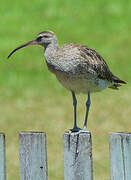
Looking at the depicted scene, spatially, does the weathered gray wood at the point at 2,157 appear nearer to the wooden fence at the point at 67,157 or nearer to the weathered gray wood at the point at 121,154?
the wooden fence at the point at 67,157

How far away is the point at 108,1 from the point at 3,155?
55.6 feet

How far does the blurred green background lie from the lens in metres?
10.4

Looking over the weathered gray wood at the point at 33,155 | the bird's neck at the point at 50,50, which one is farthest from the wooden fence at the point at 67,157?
the bird's neck at the point at 50,50

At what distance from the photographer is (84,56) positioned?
639cm

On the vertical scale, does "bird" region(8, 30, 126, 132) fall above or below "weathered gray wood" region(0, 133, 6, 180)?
above

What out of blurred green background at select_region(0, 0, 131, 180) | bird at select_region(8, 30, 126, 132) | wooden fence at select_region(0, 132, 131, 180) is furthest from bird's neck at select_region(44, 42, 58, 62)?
blurred green background at select_region(0, 0, 131, 180)

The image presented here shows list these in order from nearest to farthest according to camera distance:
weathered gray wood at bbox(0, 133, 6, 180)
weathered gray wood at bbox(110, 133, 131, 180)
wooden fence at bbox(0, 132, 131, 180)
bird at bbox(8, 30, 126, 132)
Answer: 1. weathered gray wood at bbox(110, 133, 131, 180)
2. wooden fence at bbox(0, 132, 131, 180)
3. weathered gray wood at bbox(0, 133, 6, 180)
4. bird at bbox(8, 30, 126, 132)

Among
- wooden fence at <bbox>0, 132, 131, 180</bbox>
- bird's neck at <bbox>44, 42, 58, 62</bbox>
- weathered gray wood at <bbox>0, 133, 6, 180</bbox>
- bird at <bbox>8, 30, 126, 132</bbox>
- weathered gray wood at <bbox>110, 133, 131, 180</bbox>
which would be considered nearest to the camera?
weathered gray wood at <bbox>110, 133, 131, 180</bbox>

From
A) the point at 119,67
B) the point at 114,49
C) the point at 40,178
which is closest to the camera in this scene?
the point at 40,178

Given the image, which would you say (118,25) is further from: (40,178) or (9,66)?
(40,178)

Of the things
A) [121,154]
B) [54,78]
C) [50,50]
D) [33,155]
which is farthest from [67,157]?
[54,78]

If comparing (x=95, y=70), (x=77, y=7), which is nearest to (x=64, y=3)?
(x=77, y=7)

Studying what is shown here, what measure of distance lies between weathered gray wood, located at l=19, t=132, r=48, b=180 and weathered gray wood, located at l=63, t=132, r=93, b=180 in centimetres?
19

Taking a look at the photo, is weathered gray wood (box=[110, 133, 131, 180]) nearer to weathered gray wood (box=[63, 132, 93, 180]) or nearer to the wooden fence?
the wooden fence
